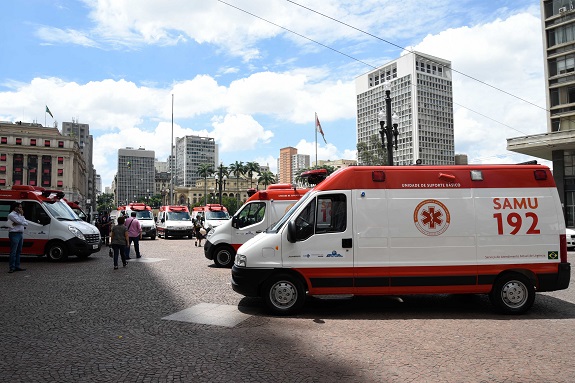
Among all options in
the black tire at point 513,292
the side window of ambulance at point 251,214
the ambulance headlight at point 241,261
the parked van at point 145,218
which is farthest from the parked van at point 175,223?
the black tire at point 513,292

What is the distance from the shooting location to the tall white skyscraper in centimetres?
3981

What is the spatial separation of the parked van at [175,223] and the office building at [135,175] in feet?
428

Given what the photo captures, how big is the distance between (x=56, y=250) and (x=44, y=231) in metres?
0.76

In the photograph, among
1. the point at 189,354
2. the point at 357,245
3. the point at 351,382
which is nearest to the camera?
the point at 351,382

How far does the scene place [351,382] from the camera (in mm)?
4184

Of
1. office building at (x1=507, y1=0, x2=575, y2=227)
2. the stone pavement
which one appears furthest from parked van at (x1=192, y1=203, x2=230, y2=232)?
office building at (x1=507, y1=0, x2=575, y2=227)

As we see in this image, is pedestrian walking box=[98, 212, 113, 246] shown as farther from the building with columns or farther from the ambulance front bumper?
the building with columns

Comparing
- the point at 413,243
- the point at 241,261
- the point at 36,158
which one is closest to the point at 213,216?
the point at 241,261

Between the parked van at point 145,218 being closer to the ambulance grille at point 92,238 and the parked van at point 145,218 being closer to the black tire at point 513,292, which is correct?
the ambulance grille at point 92,238

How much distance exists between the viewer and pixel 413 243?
711 cm

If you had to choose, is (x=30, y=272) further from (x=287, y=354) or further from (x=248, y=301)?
(x=287, y=354)

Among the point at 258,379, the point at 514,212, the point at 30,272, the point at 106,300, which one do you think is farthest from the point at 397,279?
the point at 30,272

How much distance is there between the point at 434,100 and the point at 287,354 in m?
45.7

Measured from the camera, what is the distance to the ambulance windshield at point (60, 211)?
1445 cm
